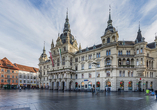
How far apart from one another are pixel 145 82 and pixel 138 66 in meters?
7.02

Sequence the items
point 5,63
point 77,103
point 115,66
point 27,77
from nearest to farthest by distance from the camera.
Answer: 1. point 77,103
2. point 115,66
3. point 5,63
4. point 27,77

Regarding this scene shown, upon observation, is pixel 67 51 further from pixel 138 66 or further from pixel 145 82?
pixel 145 82

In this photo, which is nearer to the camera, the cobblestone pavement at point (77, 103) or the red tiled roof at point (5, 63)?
the cobblestone pavement at point (77, 103)

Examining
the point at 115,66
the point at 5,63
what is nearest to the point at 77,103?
the point at 115,66

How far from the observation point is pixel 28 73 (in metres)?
90.9

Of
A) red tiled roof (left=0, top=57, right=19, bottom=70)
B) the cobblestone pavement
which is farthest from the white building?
the cobblestone pavement

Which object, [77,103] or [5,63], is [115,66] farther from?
[5,63]

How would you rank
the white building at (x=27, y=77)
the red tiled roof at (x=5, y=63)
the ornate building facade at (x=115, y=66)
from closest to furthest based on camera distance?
the ornate building facade at (x=115, y=66) < the red tiled roof at (x=5, y=63) < the white building at (x=27, y=77)

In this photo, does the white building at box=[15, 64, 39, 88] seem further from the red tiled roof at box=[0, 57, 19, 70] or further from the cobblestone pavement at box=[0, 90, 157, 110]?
the cobblestone pavement at box=[0, 90, 157, 110]

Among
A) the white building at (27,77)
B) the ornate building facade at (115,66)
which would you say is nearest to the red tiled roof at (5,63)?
the white building at (27,77)

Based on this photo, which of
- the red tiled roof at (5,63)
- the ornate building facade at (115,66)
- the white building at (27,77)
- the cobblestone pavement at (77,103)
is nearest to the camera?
the cobblestone pavement at (77,103)

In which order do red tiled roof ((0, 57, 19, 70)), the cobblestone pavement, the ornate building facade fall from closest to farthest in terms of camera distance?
the cobblestone pavement < the ornate building facade < red tiled roof ((0, 57, 19, 70))

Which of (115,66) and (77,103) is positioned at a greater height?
(115,66)

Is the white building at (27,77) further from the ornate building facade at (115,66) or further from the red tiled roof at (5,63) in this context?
the ornate building facade at (115,66)
